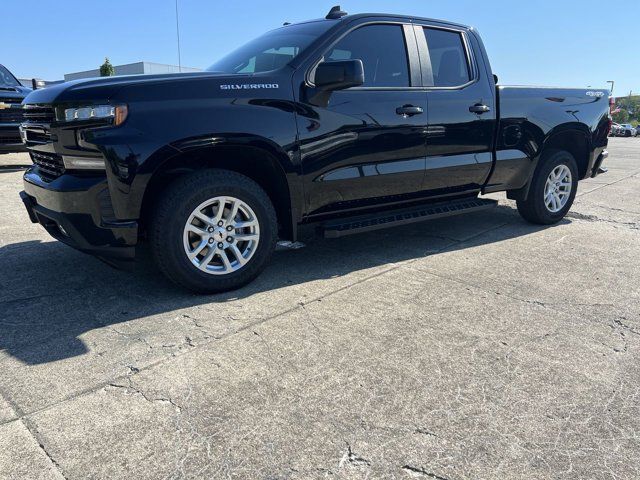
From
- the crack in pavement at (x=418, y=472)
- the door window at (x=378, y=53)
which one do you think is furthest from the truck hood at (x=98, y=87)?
the crack in pavement at (x=418, y=472)

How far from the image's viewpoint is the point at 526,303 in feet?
11.5

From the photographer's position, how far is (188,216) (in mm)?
3311

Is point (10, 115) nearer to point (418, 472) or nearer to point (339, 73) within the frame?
point (339, 73)

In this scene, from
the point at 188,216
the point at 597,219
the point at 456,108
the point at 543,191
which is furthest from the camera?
the point at 597,219

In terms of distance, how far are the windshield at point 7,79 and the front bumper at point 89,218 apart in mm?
7976

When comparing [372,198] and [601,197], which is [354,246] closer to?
[372,198]

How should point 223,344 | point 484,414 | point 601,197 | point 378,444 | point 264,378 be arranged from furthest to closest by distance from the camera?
point 601,197
point 223,344
point 264,378
point 484,414
point 378,444

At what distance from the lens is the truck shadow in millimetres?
2941

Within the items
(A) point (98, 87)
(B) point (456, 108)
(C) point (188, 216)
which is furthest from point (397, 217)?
(A) point (98, 87)

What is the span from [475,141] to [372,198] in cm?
132

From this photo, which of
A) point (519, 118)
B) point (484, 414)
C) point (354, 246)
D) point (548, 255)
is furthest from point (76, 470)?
point (519, 118)

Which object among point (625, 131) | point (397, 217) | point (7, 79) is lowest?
point (625, 131)

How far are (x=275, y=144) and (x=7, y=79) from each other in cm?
888

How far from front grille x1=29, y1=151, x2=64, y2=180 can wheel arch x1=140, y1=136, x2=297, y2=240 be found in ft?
1.84
